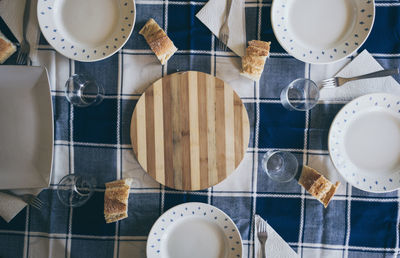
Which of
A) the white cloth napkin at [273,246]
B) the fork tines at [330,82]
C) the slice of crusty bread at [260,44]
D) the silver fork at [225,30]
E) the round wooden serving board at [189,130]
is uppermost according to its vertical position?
the silver fork at [225,30]

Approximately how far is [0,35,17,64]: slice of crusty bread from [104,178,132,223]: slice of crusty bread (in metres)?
0.73

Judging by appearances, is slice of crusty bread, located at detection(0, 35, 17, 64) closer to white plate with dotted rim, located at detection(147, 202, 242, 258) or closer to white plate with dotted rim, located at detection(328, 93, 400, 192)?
white plate with dotted rim, located at detection(147, 202, 242, 258)

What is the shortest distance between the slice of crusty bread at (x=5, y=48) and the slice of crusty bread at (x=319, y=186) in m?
1.38

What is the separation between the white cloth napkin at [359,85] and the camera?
4.69ft

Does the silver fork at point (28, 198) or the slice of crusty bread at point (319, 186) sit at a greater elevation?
the slice of crusty bread at point (319, 186)

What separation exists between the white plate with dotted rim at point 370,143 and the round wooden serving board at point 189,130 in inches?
16.6

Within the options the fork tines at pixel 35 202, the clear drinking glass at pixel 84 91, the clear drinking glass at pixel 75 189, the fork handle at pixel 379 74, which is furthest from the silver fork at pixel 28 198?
the fork handle at pixel 379 74

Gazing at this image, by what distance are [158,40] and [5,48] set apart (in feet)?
2.17

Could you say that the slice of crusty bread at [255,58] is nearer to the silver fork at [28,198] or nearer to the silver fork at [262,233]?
the silver fork at [262,233]

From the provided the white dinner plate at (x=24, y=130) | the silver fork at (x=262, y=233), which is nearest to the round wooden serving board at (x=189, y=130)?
the silver fork at (x=262, y=233)

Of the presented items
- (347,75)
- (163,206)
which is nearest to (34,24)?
(163,206)

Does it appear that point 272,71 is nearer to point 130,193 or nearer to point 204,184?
point 204,184

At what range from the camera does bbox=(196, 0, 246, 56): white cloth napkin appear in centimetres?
142

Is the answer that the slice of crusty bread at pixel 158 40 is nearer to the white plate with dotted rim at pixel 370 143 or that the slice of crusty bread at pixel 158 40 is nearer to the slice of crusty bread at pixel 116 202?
the slice of crusty bread at pixel 116 202
